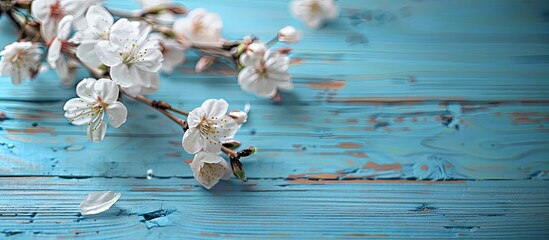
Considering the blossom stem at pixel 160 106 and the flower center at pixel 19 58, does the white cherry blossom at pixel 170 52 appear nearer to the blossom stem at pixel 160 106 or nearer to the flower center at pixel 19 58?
the blossom stem at pixel 160 106

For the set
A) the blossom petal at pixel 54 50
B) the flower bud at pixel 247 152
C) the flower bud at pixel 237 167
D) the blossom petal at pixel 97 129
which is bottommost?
the blossom petal at pixel 97 129

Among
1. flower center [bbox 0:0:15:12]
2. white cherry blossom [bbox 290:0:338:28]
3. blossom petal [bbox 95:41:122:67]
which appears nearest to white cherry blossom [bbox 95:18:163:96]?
blossom petal [bbox 95:41:122:67]

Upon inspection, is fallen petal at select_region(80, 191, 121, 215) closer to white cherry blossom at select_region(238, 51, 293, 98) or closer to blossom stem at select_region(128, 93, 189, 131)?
blossom stem at select_region(128, 93, 189, 131)

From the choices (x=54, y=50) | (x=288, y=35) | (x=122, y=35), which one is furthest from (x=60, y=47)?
(x=288, y=35)

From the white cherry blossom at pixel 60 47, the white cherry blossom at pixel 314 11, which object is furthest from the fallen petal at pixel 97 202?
the white cherry blossom at pixel 314 11

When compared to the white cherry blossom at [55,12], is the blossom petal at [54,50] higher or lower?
lower

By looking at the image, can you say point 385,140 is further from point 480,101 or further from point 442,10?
point 442,10

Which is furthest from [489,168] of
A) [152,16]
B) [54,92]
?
[54,92]

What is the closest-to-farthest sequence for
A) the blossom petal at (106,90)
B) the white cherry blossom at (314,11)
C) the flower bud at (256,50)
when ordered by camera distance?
the blossom petal at (106,90) → the flower bud at (256,50) → the white cherry blossom at (314,11)
